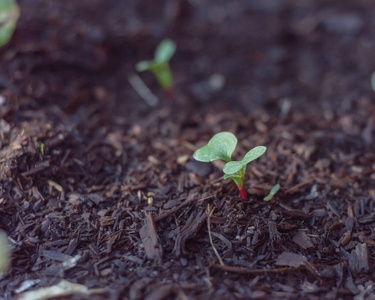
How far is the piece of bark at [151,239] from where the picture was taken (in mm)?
1593

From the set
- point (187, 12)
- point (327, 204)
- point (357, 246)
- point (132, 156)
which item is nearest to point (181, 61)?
point (187, 12)

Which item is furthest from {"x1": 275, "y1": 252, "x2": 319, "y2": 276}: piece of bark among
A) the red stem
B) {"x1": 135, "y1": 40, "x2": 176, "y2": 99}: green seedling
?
{"x1": 135, "y1": 40, "x2": 176, "y2": 99}: green seedling

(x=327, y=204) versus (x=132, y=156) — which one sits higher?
(x=132, y=156)

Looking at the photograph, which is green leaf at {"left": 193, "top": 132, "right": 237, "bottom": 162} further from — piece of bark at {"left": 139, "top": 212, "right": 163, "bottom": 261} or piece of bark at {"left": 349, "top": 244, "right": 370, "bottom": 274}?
piece of bark at {"left": 349, "top": 244, "right": 370, "bottom": 274}

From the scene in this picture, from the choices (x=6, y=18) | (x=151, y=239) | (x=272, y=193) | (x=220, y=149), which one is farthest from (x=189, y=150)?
(x=6, y=18)

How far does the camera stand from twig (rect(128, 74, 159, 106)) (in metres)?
2.87

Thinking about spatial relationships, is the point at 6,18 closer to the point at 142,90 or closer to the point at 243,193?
the point at 142,90

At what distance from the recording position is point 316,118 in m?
2.63

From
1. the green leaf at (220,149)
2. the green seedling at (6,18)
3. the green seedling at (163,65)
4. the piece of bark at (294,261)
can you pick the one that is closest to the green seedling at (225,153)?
the green leaf at (220,149)

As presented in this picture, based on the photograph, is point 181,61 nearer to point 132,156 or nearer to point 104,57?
point 104,57

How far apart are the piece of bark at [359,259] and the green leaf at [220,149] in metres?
0.74

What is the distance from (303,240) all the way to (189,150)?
909mm

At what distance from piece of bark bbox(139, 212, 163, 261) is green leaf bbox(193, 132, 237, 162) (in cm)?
39

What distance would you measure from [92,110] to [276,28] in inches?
74.0
